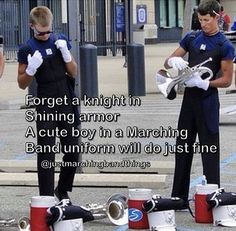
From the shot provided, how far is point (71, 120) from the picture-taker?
8203 millimetres

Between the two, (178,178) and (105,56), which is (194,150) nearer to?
(178,178)

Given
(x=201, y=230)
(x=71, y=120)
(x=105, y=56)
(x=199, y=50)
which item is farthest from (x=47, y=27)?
(x=105, y=56)

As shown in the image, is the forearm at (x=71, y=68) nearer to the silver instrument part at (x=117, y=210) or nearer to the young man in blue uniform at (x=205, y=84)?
the young man in blue uniform at (x=205, y=84)

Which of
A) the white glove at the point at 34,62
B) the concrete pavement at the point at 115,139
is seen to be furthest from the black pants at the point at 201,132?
the white glove at the point at 34,62

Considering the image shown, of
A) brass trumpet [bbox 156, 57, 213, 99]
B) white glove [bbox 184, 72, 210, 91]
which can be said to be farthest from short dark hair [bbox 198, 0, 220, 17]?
white glove [bbox 184, 72, 210, 91]

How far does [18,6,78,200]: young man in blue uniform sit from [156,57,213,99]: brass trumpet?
2.74 feet

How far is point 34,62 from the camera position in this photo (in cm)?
793

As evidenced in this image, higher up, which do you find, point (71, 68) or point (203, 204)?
point (71, 68)

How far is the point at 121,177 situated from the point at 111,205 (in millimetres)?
1974

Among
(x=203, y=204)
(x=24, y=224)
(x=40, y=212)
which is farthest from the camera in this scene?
(x=203, y=204)

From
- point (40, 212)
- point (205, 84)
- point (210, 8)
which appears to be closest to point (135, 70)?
point (210, 8)

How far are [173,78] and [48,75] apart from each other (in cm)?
117

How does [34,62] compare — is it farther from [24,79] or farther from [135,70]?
[135,70]

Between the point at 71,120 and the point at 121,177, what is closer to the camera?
the point at 71,120
